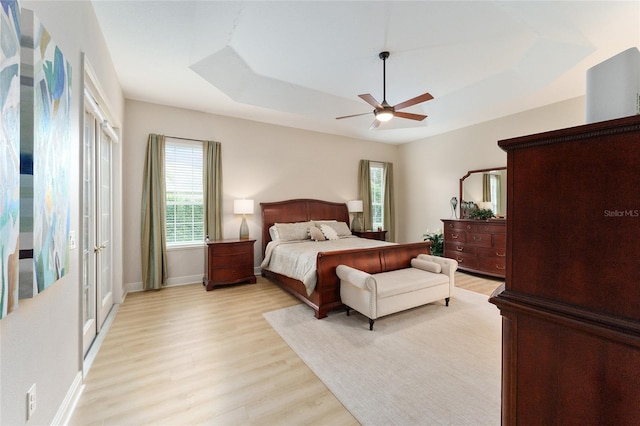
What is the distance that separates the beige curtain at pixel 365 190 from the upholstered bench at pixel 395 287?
9.00 feet

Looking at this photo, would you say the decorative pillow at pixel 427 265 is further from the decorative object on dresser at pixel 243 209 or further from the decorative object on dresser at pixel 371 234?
the decorative object on dresser at pixel 243 209

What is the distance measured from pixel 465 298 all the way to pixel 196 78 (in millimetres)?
4679

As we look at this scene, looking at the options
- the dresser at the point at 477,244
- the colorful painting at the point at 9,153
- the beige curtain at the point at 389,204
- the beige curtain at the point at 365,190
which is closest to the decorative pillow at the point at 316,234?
the beige curtain at the point at 365,190

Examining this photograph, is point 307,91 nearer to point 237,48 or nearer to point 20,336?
point 237,48

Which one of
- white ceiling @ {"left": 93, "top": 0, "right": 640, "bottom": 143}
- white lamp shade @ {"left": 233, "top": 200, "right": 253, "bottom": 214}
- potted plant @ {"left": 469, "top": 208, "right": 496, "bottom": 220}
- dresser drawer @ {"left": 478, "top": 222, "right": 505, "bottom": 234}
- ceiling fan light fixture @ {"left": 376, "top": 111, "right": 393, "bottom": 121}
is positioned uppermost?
white ceiling @ {"left": 93, "top": 0, "right": 640, "bottom": 143}

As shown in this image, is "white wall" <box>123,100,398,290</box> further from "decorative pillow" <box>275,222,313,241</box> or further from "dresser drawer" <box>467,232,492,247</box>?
"dresser drawer" <box>467,232,492,247</box>

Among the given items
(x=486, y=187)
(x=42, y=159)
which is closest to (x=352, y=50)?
(x=42, y=159)

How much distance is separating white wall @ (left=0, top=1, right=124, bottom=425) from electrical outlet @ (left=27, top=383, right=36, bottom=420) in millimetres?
30

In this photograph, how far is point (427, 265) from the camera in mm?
3568

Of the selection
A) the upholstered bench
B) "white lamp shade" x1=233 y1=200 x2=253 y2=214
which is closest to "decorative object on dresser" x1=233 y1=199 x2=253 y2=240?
"white lamp shade" x1=233 y1=200 x2=253 y2=214

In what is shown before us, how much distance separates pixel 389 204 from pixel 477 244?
2.34 m

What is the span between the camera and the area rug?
5.70 ft

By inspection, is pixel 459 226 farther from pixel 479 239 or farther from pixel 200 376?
pixel 200 376

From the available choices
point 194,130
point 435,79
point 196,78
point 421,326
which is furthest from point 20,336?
point 435,79
